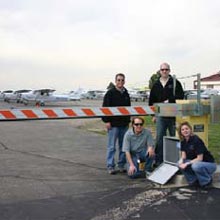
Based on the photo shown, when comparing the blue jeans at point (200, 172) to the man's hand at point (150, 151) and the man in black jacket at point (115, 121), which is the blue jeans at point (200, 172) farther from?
the man in black jacket at point (115, 121)

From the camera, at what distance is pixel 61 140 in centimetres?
1392

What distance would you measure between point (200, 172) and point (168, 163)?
0.81 m

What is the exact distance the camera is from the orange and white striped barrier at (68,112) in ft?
24.2

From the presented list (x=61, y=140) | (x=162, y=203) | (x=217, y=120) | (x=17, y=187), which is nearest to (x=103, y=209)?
(x=162, y=203)

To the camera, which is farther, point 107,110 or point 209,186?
point 107,110

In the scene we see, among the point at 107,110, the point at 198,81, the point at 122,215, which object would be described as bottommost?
the point at 122,215

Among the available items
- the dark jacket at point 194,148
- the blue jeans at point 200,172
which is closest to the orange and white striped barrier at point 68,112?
the dark jacket at point 194,148

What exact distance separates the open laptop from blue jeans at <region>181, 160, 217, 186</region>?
0.29 meters

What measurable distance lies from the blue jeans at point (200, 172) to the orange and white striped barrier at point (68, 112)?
5.18 feet

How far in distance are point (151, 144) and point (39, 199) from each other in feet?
7.83

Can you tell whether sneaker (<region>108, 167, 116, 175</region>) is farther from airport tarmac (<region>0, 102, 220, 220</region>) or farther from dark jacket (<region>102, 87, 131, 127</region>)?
dark jacket (<region>102, 87, 131, 127</region>)

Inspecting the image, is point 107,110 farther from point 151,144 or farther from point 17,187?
point 17,187

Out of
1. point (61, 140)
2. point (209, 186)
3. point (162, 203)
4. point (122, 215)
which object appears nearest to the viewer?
point (122, 215)

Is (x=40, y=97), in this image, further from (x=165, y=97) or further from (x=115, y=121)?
(x=165, y=97)
